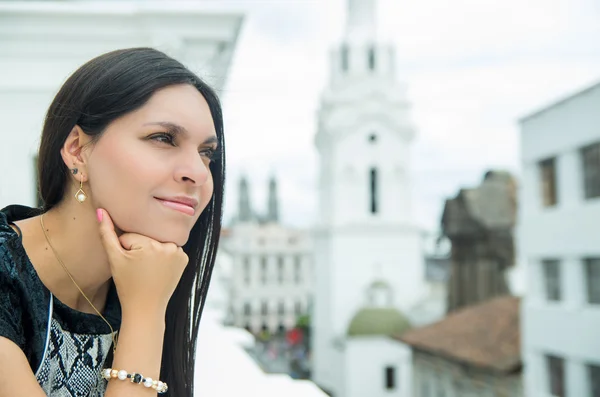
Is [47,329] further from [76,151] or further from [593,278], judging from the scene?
[593,278]

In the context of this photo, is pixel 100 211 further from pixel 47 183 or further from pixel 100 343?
pixel 100 343

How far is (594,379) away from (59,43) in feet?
46.6

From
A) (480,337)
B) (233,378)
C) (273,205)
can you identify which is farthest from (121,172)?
(273,205)

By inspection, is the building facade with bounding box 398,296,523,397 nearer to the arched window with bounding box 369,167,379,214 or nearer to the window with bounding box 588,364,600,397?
the window with bounding box 588,364,600,397

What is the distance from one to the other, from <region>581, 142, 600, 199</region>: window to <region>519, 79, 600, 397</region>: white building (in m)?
0.02

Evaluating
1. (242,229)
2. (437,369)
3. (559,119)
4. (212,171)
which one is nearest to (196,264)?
(212,171)

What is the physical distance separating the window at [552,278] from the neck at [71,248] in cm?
1757

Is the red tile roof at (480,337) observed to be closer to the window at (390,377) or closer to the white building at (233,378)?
the window at (390,377)

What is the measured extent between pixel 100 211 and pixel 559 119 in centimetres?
1738

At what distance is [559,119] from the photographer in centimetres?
1733

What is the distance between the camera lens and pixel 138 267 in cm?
154

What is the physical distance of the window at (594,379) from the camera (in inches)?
609

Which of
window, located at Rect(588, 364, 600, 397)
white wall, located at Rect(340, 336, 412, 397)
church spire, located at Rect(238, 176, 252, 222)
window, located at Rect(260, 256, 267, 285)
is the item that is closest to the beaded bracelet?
window, located at Rect(588, 364, 600, 397)

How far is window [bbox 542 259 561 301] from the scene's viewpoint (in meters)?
17.8
